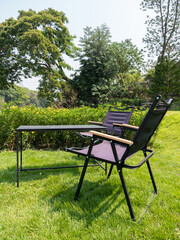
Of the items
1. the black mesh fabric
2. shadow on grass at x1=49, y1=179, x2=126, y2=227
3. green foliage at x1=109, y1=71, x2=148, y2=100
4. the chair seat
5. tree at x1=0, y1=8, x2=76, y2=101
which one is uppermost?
tree at x1=0, y1=8, x2=76, y2=101

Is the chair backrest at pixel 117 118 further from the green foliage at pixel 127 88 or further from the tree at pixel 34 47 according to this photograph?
the green foliage at pixel 127 88

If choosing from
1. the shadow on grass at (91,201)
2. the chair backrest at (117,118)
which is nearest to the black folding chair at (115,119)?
the chair backrest at (117,118)

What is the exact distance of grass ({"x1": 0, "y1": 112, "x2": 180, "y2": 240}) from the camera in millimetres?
1378

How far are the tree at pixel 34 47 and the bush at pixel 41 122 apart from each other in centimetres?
1264

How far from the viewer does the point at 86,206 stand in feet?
5.69

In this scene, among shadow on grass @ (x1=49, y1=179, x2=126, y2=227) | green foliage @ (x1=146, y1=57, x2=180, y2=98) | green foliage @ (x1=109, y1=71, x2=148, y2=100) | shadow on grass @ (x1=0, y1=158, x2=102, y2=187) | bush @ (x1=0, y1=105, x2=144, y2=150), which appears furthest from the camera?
green foliage @ (x1=109, y1=71, x2=148, y2=100)

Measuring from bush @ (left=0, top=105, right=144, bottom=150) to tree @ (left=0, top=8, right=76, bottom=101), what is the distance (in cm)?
1264

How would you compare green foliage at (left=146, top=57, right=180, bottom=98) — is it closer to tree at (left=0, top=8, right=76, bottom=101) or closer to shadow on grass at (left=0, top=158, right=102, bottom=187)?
tree at (left=0, top=8, right=76, bottom=101)

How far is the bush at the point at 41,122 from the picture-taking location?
3930mm

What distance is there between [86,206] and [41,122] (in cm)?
287

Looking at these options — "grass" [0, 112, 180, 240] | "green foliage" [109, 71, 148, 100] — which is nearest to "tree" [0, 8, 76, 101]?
"green foliage" [109, 71, 148, 100]

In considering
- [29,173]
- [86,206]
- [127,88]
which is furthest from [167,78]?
[86,206]

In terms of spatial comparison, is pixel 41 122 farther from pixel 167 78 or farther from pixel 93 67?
pixel 167 78

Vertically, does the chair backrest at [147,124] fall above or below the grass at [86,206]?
above
